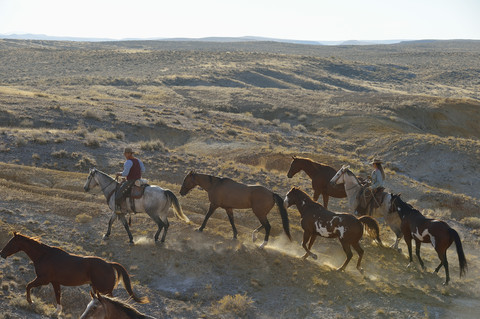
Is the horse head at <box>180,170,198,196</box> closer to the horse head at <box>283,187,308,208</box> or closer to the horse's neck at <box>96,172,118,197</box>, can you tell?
the horse's neck at <box>96,172,118,197</box>

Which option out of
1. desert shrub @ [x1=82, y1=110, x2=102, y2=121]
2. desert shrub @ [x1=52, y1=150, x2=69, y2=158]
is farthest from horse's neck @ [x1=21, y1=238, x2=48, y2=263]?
desert shrub @ [x1=82, y1=110, x2=102, y2=121]

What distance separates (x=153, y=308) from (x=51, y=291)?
8.14ft

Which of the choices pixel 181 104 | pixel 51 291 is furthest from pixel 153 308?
pixel 181 104

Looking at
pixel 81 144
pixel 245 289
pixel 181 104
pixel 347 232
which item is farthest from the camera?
pixel 181 104

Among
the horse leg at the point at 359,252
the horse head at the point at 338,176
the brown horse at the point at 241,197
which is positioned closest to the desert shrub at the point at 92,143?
the brown horse at the point at 241,197

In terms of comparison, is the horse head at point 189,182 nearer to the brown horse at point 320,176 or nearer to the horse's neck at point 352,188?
the brown horse at point 320,176

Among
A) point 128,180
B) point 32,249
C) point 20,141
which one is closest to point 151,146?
point 20,141

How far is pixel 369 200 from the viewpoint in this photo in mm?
17328

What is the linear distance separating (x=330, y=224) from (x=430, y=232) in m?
3.07

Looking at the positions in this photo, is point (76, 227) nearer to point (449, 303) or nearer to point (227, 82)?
point (449, 303)

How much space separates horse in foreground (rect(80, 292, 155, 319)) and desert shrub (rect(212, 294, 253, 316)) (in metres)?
4.41

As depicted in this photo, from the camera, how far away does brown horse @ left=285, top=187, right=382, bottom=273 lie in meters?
14.1

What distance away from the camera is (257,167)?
27.6 meters

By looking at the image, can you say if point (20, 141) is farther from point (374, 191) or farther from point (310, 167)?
point (374, 191)
